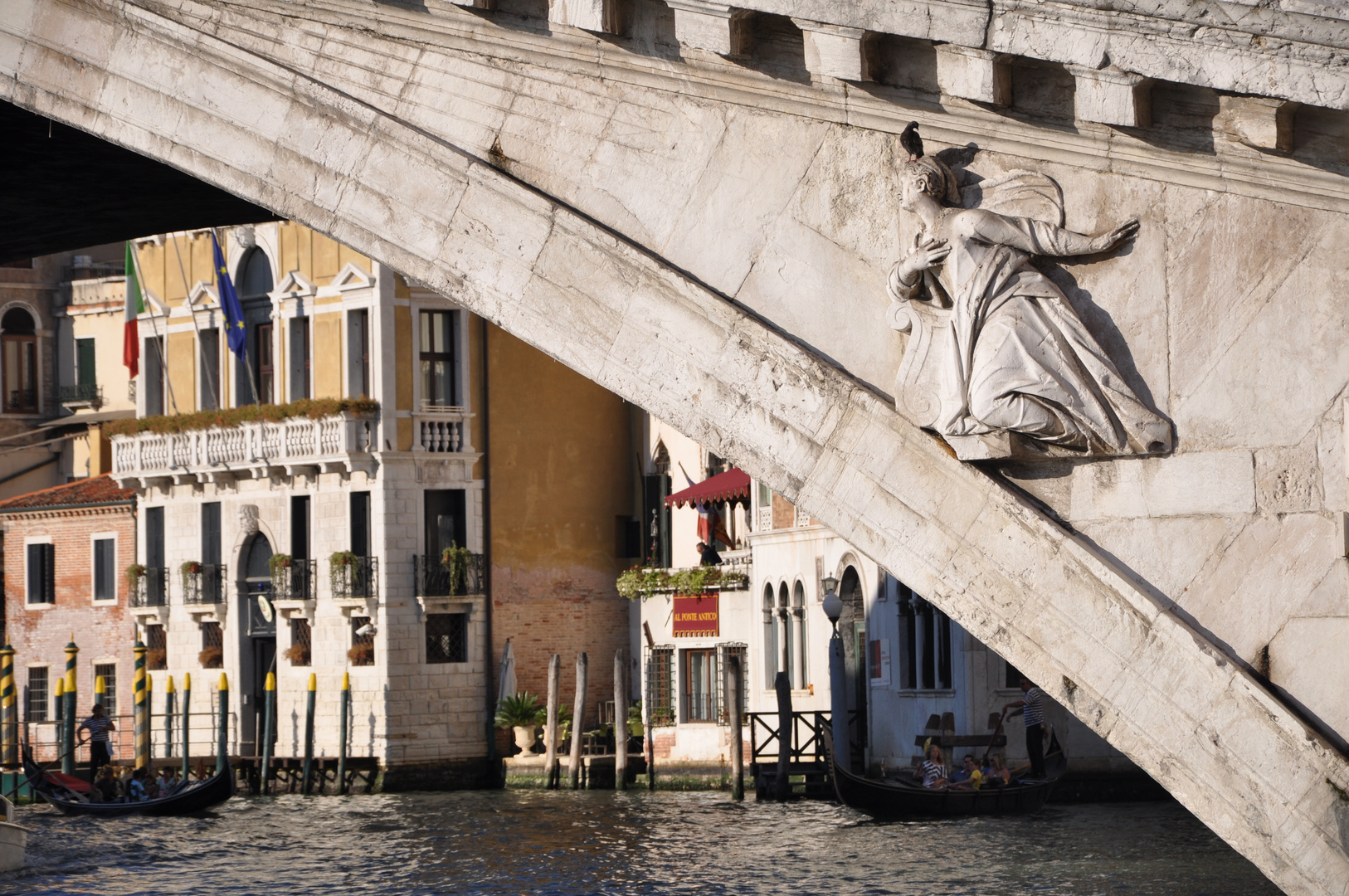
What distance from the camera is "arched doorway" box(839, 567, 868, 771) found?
71.4 feet

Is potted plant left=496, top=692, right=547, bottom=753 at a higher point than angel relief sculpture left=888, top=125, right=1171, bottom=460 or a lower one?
lower

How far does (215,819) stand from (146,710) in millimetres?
3616

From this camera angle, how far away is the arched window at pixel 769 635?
23219mm

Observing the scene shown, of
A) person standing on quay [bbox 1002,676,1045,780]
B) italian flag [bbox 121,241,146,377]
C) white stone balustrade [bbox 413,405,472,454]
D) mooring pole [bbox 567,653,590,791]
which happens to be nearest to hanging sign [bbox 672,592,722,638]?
mooring pole [bbox 567,653,590,791]

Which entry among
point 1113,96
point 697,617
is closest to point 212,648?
point 697,617

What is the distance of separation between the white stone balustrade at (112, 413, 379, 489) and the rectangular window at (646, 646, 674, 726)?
448 cm

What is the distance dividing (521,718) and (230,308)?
22.6 feet

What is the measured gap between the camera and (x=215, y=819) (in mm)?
22453

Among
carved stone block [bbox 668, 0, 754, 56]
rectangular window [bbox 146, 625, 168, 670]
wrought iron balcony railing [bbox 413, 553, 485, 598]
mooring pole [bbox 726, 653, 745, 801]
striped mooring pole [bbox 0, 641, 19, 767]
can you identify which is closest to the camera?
carved stone block [bbox 668, 0, 754, 56]

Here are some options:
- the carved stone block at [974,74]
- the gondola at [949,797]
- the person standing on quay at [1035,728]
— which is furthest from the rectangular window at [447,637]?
the carved stone block at [974,74]

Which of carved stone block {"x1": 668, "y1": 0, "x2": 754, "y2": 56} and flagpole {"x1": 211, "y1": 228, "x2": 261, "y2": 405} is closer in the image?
carved stone block {"x1": 668, "y1": 0, "x2": 754, "y2": 56}

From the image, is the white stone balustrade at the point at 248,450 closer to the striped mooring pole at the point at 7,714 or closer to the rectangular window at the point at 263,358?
the rectangular window at the point at 263,358

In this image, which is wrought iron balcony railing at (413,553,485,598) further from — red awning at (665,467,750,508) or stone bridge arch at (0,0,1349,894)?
stone bridge arch at (0,0,1349,894)

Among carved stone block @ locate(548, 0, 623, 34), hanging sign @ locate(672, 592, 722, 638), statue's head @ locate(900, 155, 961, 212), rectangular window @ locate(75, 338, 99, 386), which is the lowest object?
hanging sign @ locate(672, 592, 722, 638)
